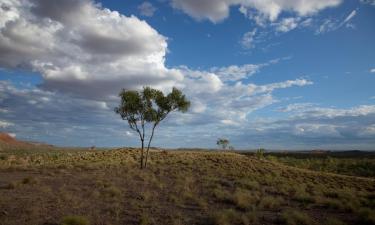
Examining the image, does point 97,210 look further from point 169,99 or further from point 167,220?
point 169,99

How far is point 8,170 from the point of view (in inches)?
1439

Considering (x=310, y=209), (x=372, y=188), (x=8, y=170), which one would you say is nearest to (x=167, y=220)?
(x=310, y=209)

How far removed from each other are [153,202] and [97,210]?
3.67m

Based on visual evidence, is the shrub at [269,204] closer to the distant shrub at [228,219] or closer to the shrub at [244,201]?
the shrub at [244,201]

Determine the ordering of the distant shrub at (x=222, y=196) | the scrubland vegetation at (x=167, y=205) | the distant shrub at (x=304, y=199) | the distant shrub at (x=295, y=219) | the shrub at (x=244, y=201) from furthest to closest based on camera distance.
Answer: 1. the distant shrub at (x=304, y=199)
2. the distant shrub at (x=222, y=196)
3. the shrub at (x=244, y=201)
4. the scrubland vegetation at (x=167, y=205)
5. the distant shrub at (x=295, y=219)

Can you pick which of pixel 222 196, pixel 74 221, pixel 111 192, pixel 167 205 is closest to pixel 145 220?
pixel 74 221

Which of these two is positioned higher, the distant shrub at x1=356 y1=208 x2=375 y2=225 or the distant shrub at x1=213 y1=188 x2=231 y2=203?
the distant shrub at x1=213 y1=188 x2=231 y2=203

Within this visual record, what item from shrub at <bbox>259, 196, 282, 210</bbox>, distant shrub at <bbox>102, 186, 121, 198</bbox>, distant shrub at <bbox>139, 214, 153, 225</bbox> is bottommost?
distant shrub at <bbox>139, 214, 153, 225</bbox>

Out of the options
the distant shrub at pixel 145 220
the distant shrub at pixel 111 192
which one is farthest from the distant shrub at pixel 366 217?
the distant shrub at pixel 111 192

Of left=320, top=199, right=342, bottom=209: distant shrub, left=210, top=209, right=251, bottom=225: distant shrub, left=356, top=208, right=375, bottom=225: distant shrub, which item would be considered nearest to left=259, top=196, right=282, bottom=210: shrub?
left=320, top=199, right=342, bottom=209: distant shrub

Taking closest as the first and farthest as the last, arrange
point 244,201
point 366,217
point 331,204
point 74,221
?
point 74,221 → point 366,217 → point 244,201 → point 331,204

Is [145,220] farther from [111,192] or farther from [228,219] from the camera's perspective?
[111,192]

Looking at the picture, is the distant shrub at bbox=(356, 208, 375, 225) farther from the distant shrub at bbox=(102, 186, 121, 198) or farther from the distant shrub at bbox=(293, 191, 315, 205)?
the distant shrub at bbox=(102, 186, 121, 198)

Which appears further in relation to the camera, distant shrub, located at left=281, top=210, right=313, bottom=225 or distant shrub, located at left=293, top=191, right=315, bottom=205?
distant shrub, located at left=293, top=191, right=315, bottom=205
